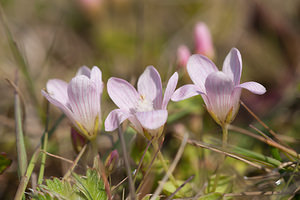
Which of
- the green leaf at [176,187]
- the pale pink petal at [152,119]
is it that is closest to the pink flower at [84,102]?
the pale pink petal at [152,119]

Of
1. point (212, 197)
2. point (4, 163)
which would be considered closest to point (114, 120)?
point (212, 197)

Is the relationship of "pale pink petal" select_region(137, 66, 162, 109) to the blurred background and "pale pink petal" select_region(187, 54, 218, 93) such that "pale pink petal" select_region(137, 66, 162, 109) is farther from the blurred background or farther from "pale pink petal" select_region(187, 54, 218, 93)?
the blurred background

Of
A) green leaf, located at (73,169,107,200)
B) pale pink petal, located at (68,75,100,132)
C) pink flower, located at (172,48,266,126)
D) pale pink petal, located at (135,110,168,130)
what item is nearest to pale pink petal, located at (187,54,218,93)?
pink flower, located at (172,48,266,126)

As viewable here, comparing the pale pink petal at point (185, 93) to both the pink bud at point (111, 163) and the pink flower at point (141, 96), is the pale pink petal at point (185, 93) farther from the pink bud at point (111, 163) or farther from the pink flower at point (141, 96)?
the pink bud at point (111, 163)

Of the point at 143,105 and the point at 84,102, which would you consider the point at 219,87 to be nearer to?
the point at 143,105

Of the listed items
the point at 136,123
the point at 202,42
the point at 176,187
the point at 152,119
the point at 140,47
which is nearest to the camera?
the point at 152,119
